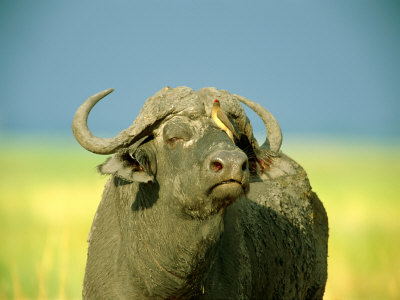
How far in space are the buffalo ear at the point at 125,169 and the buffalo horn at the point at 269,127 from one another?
1476 mm

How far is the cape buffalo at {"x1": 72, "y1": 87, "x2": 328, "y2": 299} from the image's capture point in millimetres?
5395

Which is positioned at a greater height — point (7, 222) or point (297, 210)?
point (297, 210)

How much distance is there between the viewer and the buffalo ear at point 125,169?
554 centimetres

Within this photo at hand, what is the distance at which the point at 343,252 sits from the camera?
18625 millimetres

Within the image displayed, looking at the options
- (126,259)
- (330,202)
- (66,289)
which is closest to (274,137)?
(126,259)

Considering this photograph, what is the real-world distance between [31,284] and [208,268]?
22.3ft

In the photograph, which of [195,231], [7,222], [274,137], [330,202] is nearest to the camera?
[195,231]

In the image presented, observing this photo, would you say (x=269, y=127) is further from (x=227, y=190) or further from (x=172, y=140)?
(x=227, y=190)

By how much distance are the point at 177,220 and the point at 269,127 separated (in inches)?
65.7

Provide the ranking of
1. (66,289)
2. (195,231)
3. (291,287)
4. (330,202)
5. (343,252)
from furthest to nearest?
(330,202), (343,252), (66,289), (291,287), (195,231)

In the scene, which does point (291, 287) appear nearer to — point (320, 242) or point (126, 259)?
point (320, 242)

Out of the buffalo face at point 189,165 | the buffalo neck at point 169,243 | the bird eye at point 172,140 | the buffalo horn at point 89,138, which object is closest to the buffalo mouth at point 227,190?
the buffalo face at point 189,165

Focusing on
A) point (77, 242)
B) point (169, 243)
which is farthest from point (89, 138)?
point (77, 242)

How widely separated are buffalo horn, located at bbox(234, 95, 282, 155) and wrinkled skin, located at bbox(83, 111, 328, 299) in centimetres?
33
